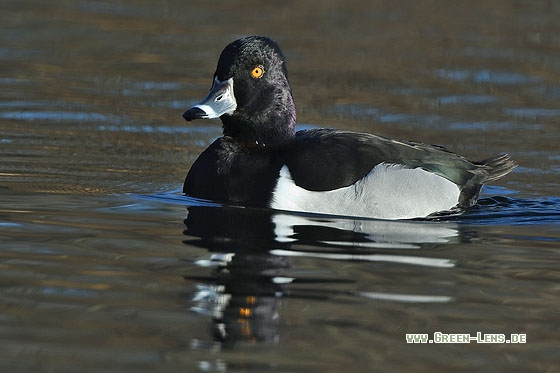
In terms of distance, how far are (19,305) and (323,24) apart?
11.7 metres

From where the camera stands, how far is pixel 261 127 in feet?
31.2

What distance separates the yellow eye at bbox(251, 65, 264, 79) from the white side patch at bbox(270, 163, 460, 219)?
837 millimetres

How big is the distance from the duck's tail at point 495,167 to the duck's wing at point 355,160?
0.06 m

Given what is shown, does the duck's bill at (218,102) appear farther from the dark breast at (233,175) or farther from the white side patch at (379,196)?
the white side patch at (379,196)

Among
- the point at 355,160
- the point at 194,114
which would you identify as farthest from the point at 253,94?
the point at 355,160

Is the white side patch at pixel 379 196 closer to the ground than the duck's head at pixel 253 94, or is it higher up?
closer to the ground

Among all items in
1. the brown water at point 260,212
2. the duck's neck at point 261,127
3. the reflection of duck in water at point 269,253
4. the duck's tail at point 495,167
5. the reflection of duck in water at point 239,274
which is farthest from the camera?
the duck's tail at point 495,167

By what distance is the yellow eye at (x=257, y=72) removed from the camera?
30.9 feet

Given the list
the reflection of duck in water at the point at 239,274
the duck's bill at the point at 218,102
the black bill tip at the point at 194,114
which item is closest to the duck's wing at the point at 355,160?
the reflection of duck in water at the point at 239,274

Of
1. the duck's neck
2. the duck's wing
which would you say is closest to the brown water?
the duck's wing

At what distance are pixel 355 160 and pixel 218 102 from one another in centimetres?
118

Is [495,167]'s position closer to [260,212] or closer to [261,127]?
[261,127]

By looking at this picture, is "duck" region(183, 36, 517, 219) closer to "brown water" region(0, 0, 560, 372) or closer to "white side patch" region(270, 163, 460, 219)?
"white side patch" region(270, 163, 460, 219)

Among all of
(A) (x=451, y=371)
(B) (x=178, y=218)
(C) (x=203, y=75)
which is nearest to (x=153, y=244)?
(B) (x=178, y=218)
